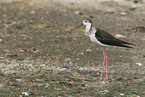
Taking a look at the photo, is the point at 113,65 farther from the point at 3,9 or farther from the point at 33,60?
the point at 3,9

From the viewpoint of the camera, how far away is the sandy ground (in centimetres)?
633

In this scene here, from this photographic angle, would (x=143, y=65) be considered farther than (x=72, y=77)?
Yes

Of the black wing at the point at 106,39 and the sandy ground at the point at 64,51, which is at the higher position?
the black wing at the point at 106,39

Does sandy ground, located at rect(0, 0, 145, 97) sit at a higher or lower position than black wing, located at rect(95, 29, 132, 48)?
lower

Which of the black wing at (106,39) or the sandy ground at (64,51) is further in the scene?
the black wing at (106,39)

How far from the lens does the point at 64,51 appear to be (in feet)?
30.7

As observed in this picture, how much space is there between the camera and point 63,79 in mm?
6797

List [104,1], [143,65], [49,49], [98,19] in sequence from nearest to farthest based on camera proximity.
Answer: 1. [143,65]
2. [49,49]
3. [98,19]
4. [104,1]

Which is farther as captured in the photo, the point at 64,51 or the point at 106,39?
the point at 64,51

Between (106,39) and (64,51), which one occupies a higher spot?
(106,39)

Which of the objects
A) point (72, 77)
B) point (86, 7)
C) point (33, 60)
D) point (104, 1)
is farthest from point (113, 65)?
point (104, 1)

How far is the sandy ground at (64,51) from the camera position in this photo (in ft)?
20.8

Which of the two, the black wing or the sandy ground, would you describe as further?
the black wing

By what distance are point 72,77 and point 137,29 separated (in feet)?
18.6
